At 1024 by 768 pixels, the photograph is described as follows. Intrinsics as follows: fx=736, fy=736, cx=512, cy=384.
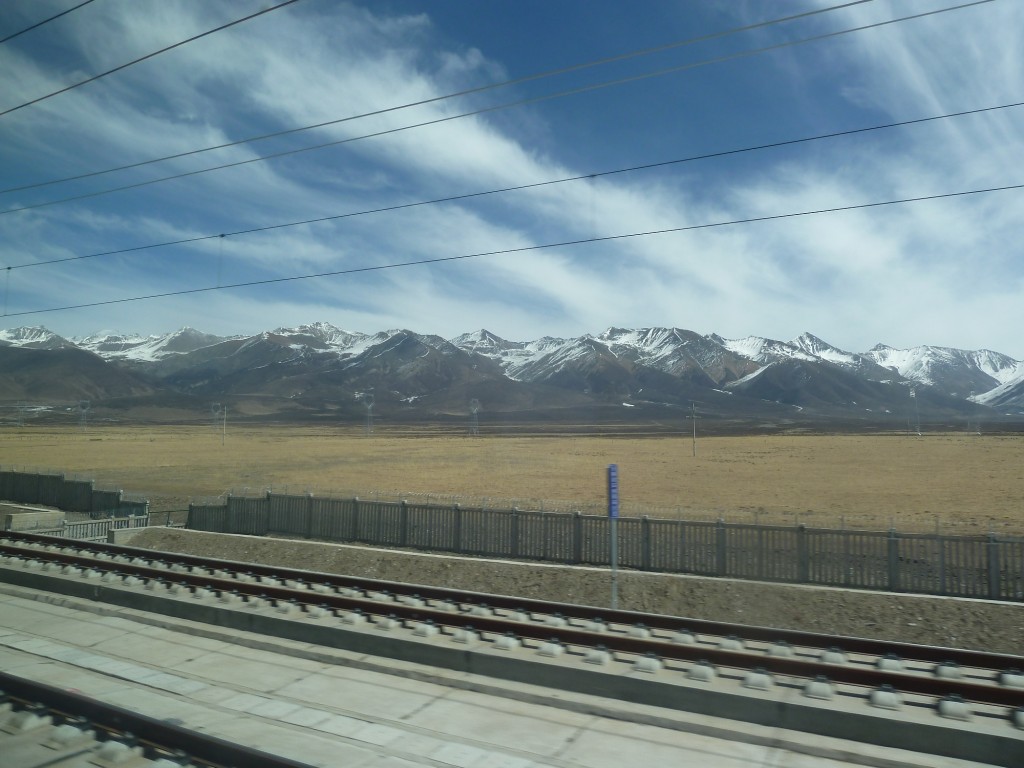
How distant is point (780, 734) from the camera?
8.24 meters

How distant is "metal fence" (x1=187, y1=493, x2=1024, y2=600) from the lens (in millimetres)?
17828

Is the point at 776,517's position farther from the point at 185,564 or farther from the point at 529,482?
the point at 185,564

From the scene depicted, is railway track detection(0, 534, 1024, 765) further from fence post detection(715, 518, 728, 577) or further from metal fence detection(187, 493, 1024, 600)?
metal fence detection(187, 493, 1024, 600)

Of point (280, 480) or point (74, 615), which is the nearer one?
point (74, 615)

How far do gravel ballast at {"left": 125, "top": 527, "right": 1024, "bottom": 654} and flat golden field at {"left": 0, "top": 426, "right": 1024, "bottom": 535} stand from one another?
9176mm

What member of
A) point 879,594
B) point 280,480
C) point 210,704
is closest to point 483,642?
point 210,704

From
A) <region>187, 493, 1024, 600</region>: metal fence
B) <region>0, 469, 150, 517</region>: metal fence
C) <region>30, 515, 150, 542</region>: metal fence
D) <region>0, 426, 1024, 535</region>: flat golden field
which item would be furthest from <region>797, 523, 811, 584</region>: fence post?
<region>0, 469, 150, 517</region>: metal fence

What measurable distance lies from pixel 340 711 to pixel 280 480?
4329 cm

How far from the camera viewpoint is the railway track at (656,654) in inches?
324

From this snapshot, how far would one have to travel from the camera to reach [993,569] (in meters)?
16.9

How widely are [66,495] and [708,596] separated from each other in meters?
30.5

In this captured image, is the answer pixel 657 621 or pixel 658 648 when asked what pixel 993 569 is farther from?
pixel 658 648

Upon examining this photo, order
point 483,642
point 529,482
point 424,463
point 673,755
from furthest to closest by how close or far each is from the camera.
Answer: point 424,463, point 529,482, point 483,642, point 673,755

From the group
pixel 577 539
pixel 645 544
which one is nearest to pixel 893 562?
pixel 645 544
